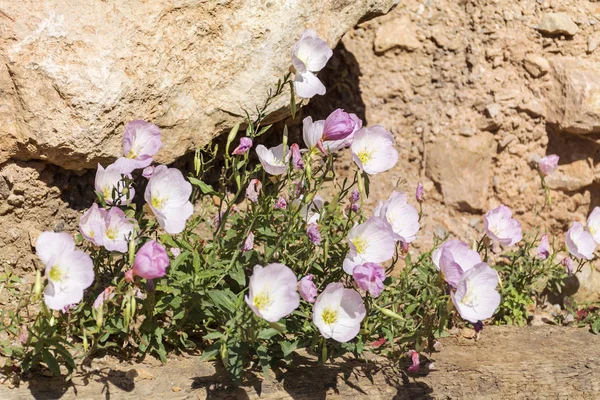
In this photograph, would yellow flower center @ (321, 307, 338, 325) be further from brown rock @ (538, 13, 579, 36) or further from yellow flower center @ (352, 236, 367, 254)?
brown rock @ (538, 13, 579, 36)

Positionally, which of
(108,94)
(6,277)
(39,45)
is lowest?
(6,277)

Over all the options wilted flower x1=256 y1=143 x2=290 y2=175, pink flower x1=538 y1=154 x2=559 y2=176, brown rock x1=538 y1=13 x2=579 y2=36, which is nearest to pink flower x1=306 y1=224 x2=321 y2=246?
wilted flower x1=256 y1=143 x2=290 y2=175

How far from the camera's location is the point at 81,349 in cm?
277

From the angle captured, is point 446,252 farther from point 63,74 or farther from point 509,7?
point 509,7

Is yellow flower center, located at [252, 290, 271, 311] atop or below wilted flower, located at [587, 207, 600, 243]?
atop

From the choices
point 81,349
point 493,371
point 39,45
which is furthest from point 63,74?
point 493,371

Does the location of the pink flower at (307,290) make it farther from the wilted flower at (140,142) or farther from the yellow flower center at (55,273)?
the yellow flower center at (55,273)

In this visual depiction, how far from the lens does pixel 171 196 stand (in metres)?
2.64

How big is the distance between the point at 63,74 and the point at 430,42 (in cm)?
214

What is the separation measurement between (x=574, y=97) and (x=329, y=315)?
2296mm

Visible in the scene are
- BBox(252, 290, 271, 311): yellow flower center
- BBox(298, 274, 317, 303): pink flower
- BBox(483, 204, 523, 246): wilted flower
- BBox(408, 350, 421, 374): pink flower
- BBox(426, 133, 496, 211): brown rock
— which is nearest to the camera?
BBox(252, 290, 271, 311): yellow flower center

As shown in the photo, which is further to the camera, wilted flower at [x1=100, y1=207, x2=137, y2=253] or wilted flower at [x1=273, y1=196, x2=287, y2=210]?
wilted flower at [x1=273, y1=196, x2=287, y2=210]

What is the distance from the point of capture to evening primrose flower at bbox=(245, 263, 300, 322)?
7.98ft

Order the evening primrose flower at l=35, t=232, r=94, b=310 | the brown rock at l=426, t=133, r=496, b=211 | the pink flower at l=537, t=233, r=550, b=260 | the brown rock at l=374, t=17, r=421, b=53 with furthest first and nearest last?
the brown rock at l=374, t=17, r=421, b=53 < the brown rock at l=426, t=133, r=496, b=211 < the pink flower at l=537, t=233, r=550, b=260 < the evening primrose flower at l=35, t=232, r=94, b=310
